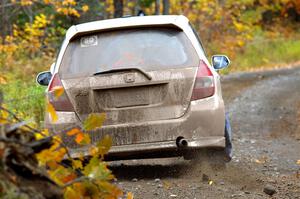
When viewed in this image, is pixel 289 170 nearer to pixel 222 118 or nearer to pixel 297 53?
pixel 222 118

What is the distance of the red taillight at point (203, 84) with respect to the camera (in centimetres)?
772

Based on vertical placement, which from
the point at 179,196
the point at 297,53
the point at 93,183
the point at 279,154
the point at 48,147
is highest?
the point at 48,147

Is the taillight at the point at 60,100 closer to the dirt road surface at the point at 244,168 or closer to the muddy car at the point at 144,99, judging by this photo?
the muddy car at the point at 144,99

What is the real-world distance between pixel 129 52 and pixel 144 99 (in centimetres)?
55

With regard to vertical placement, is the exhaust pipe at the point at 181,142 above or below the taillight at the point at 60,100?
below

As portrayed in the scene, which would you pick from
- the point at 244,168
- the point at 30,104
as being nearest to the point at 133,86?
the point at 244,168

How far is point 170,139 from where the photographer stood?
7.67 meters

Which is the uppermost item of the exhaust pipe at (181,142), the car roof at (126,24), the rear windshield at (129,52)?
the car roof at (126,24)

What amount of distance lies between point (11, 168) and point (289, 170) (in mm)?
5985

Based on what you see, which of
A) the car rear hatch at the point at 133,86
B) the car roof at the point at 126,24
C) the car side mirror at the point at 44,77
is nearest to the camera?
the car rear hatch at the point at 133,86

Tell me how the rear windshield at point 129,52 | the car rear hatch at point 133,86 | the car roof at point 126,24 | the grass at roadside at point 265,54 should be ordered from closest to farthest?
the car rear hatch at point 133,86 < the rear windshield at point 129,52 < the car roof at point 126,24 < the grass at roadside at point 265,54

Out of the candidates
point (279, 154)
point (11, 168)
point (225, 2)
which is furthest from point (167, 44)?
point (225, 2)

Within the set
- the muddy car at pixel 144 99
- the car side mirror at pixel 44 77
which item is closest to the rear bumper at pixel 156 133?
the muddy car at pixel 144 99

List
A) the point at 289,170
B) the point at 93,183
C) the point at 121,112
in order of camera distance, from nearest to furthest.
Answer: the point at 93,183 < the point at 121,112 < the point at 289,170
